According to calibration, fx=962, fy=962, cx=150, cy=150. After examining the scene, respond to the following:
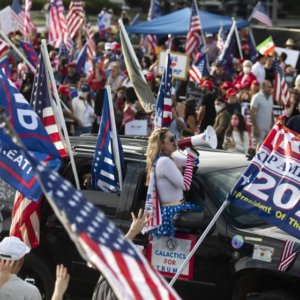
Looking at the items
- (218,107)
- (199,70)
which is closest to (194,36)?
(199,70)

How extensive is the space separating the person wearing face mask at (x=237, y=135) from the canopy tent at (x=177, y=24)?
11748 millimetres

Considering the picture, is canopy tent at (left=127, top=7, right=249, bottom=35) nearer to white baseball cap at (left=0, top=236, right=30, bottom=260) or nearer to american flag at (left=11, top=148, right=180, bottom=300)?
white baseball cap at (left=0, top=236, right=30, bottom=260)

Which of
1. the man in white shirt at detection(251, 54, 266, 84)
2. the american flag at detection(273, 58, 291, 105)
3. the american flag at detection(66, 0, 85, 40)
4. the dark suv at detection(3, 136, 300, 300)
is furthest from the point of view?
the american flag at detection(66, 0, 85, 40)

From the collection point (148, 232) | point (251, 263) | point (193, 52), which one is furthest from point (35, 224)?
point (193, 52)

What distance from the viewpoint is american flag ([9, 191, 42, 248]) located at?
7.63m

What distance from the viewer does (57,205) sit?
390 centimetres

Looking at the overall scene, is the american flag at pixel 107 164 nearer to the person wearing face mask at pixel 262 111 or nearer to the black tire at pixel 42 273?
the black tire at pixel 42 273

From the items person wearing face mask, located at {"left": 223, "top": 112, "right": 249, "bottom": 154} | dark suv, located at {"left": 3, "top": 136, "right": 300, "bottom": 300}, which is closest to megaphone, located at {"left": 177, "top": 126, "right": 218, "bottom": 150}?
dark suv, located at {"left": 3, "top": 136, "right": 300, "bottom": 300}

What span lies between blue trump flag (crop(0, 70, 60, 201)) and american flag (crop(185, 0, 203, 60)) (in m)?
12.9

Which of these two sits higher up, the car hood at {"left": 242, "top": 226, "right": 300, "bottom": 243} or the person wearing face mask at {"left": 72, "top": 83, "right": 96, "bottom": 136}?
the car hood at {"left": 242, "top": 226, "right": 300, "bottom": 243}

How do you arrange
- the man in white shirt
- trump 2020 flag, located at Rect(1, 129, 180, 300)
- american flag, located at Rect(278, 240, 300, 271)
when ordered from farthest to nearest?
1. the man in white shirt
2. american flag, located at Rect(278, 240, 300, 271)
3. trump 2020 flag, located at Rect(1, 129, 180, 300)

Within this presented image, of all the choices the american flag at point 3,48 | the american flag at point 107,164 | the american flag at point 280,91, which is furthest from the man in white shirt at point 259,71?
the american flag at point 107,164

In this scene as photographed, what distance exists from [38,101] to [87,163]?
2.24 ft

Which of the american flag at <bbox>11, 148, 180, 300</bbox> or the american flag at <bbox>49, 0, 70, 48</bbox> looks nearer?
the american flag at <bbox>11, 148, 180, 300</bbox>
